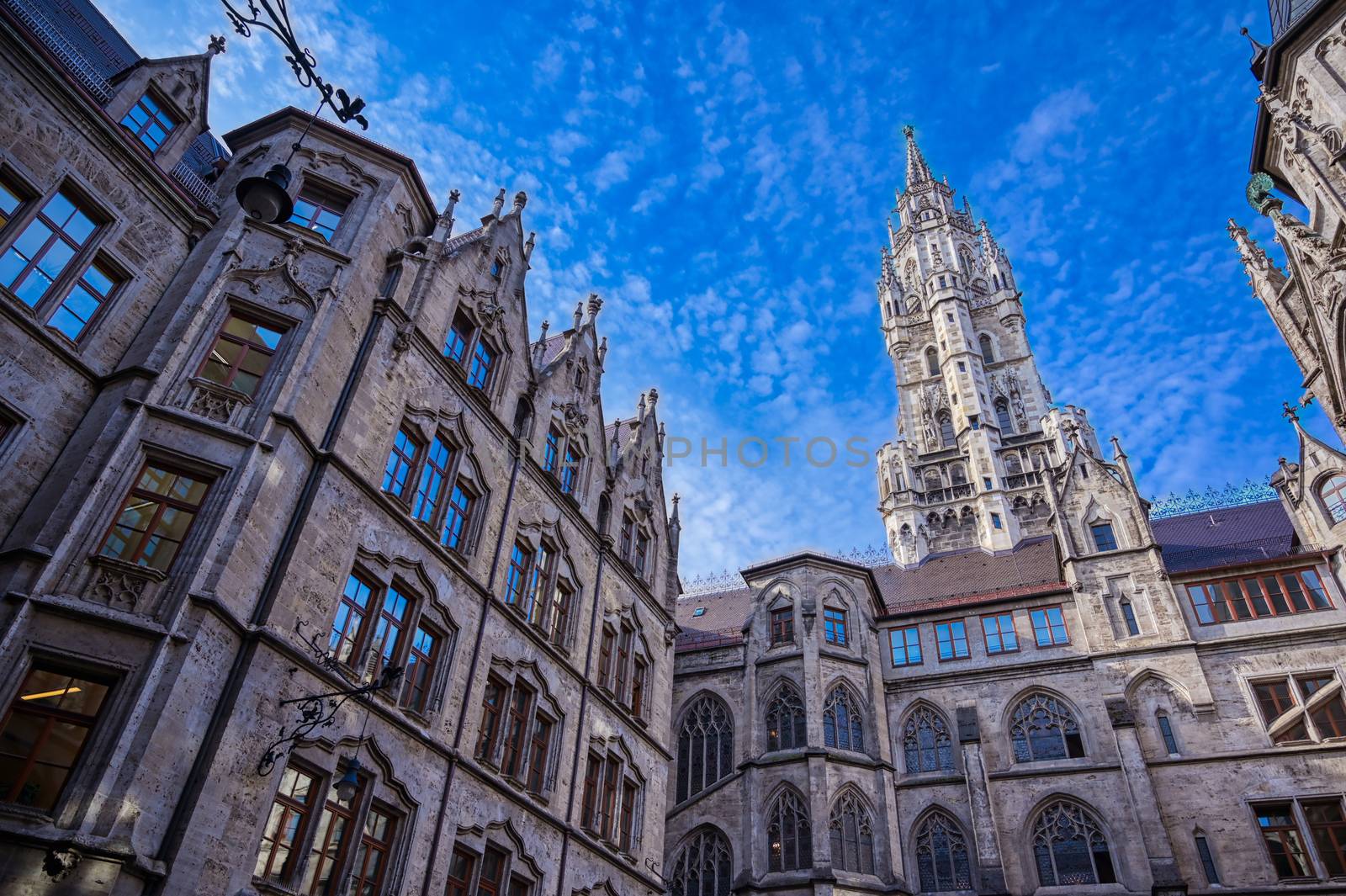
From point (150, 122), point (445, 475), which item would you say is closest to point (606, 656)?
point (445, 475)

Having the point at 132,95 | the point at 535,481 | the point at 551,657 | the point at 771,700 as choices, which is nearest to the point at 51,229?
the point at 132,95

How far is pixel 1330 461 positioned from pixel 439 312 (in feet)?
106

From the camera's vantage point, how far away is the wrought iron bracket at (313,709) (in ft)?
43.0

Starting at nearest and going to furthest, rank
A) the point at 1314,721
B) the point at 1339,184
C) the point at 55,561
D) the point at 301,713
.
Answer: the point at 55,561 → the point at 301,713 → the point at 1339,184 → the point at 1314,721

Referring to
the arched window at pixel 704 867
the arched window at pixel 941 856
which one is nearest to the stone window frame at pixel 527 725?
the arched window at pixel 704 867

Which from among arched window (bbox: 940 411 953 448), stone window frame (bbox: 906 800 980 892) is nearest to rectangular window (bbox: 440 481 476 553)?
stone window frame (bbox: 906 800 980 892)

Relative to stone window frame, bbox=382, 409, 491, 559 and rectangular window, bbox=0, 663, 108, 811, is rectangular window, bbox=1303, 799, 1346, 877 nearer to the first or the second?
stone window frame, bbox=382, 409, 491, 559

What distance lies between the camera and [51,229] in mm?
14727

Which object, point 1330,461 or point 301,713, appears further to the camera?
point 1330,461

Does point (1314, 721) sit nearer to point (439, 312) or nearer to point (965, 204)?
point (439, 312)

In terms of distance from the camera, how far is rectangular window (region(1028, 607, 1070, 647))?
33312 mm

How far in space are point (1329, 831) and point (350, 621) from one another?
29206 mm

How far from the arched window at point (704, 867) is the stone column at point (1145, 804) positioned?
13.5m

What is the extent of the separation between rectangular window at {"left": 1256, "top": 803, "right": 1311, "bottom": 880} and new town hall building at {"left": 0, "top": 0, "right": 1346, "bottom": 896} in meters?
0.10
